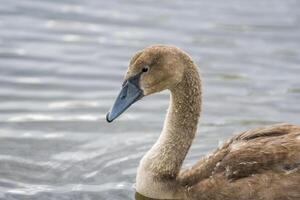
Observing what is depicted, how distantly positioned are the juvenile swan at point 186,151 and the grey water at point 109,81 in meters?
0.53

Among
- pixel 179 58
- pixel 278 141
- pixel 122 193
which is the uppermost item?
pixel 179 58

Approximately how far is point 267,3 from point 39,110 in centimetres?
626

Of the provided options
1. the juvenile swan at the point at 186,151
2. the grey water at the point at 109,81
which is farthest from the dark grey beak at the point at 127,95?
the grey water at the point at 109,81

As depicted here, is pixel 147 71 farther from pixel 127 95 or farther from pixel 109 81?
pixel 109 81

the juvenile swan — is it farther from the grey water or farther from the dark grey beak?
the grey water

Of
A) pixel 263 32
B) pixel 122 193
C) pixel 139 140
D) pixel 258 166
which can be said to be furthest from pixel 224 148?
pixel 263 32

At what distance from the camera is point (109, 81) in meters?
14.0

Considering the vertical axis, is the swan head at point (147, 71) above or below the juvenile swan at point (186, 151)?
above

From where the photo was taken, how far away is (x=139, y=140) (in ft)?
39.6

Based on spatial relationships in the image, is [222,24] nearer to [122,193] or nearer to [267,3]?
[267,3]

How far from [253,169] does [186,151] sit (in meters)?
1.11

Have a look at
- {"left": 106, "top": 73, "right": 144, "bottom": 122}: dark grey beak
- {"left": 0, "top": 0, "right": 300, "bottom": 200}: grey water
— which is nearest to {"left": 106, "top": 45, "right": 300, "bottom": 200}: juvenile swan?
{"left": 106, "top": 73, "right": 144, "bottom": 122}: dark grey beak

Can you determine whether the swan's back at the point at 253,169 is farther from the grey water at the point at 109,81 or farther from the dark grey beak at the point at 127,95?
the grey water at the point at 109,81

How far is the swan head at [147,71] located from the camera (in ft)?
33.5
